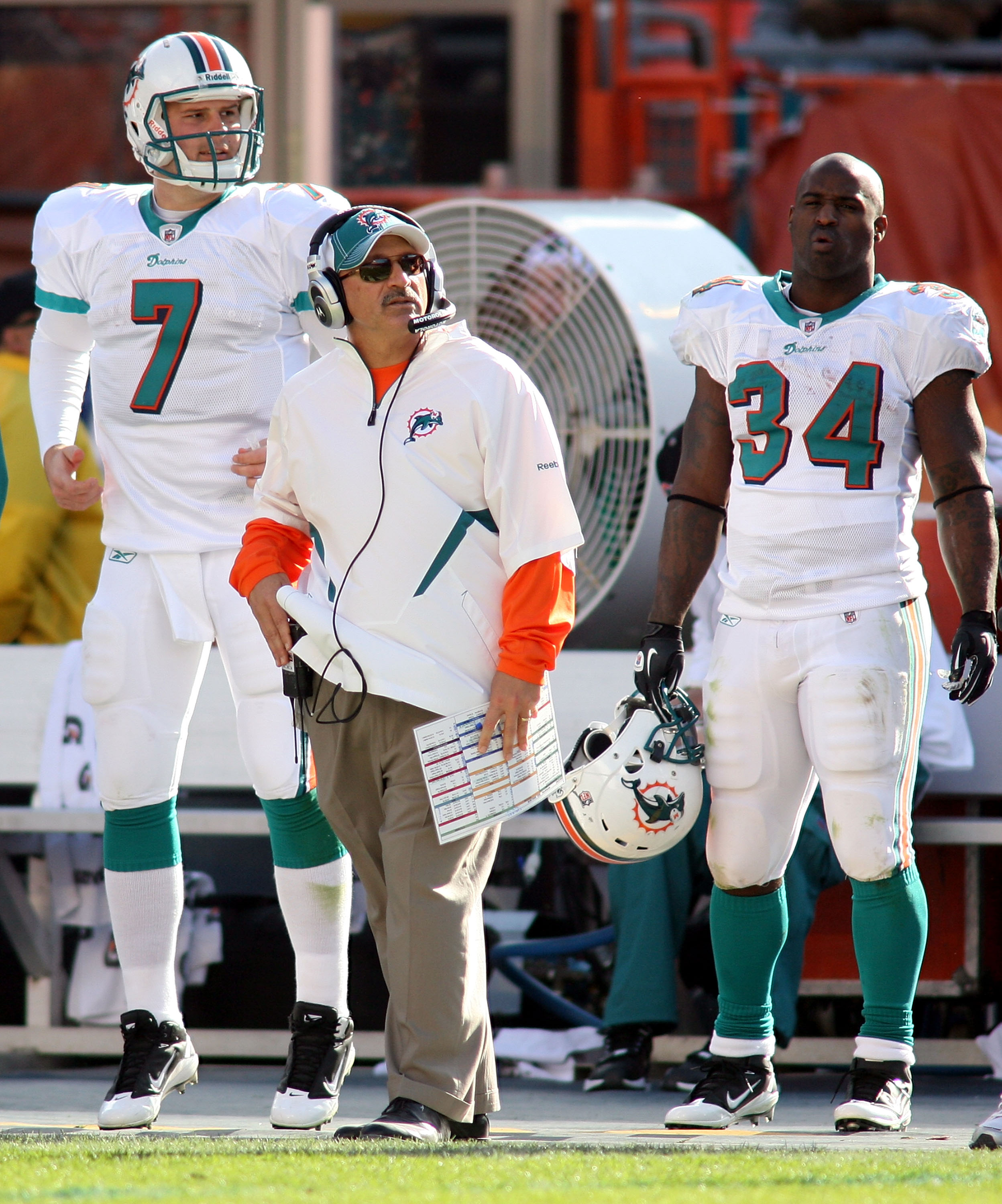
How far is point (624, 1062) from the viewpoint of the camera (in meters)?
4.44

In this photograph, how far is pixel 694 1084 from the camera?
14.3 feet

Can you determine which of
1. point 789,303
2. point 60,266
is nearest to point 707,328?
point 789,303

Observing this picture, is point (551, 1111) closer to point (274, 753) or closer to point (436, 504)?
point (274, 753)

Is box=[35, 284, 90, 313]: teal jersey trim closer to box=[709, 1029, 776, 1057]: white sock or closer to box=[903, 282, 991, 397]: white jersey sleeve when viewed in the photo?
box=[903, 282, 991, 397]: white jersey sleeve

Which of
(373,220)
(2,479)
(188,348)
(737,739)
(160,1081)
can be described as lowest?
(160,1081)

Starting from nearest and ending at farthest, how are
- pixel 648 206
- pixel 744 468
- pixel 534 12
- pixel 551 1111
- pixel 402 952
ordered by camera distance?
1. pixel 402 952
2. pixel 744 468
3. pixel 551 1111
4. pixel 648 206
5. pixel 534 12

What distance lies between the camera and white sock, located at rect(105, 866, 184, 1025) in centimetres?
367

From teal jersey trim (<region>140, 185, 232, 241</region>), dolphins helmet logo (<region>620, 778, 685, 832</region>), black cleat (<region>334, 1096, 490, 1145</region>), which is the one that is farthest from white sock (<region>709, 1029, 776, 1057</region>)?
teal jersey trim (<region>140, 185, 232, 241</region>)

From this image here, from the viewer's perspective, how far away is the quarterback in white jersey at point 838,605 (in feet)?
11.3

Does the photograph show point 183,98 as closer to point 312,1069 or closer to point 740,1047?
point 312,1069

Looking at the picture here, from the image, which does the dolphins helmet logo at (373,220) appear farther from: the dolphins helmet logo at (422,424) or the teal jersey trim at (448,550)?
the teal jersey trim at (448,550)

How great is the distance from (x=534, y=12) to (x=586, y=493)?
13.9ft

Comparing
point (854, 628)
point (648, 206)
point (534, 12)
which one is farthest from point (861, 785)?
point (534, 12)

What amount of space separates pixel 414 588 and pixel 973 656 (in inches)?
38.9
